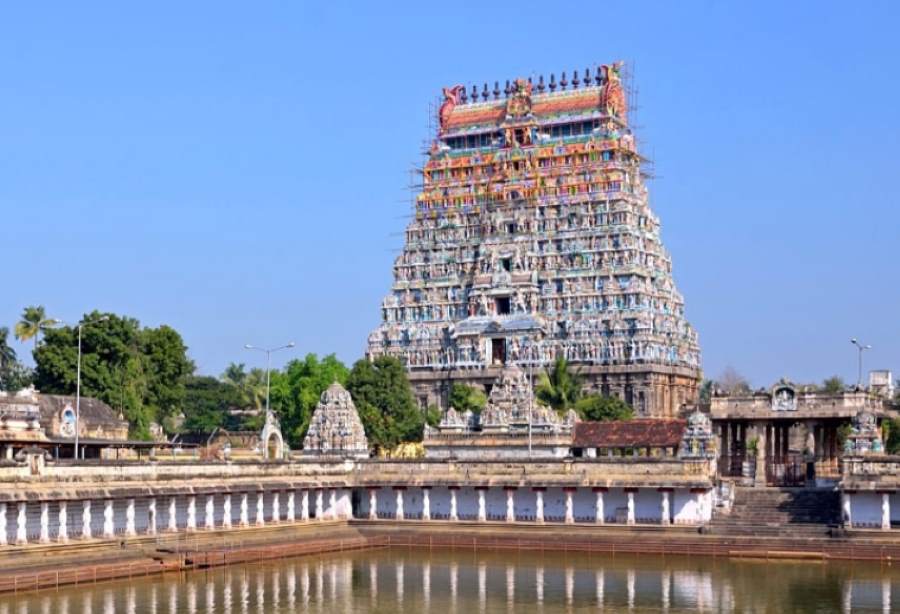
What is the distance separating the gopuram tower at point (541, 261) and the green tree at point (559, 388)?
5026 mm

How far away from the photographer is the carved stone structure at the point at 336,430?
71.8 m

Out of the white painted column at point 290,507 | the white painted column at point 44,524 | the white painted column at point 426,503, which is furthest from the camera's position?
the white painted column at point 426,503

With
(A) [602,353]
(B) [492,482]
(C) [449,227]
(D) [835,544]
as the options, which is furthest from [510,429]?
(C) [449,227]

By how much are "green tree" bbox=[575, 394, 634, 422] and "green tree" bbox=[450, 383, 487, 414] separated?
661 cm

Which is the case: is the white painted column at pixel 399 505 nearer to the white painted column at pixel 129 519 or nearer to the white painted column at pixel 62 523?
the white painted column at pixel 129 519

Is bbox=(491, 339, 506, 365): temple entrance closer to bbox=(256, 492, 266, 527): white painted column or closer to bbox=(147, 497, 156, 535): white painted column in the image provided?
bbox=(256, 492, 266, 527): white painted column

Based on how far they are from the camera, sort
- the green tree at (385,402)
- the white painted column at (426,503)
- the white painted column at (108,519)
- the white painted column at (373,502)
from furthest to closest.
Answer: the green tree at (385,402) → the white painted column at (373,502) → the white painted column at (426,503) → the white painted column at (108,519)

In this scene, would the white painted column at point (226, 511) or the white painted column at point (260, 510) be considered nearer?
the white painted column at point (226, 511)

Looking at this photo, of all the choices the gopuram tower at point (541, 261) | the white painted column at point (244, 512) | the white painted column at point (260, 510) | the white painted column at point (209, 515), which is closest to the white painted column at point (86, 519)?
the white painted column at point (209, 515)

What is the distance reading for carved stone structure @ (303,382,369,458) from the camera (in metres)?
71.8

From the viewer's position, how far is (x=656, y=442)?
3049 inches

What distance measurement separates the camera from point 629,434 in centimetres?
7888

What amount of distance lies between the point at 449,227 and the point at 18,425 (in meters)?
55.9

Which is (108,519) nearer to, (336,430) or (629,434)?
(336,430)
